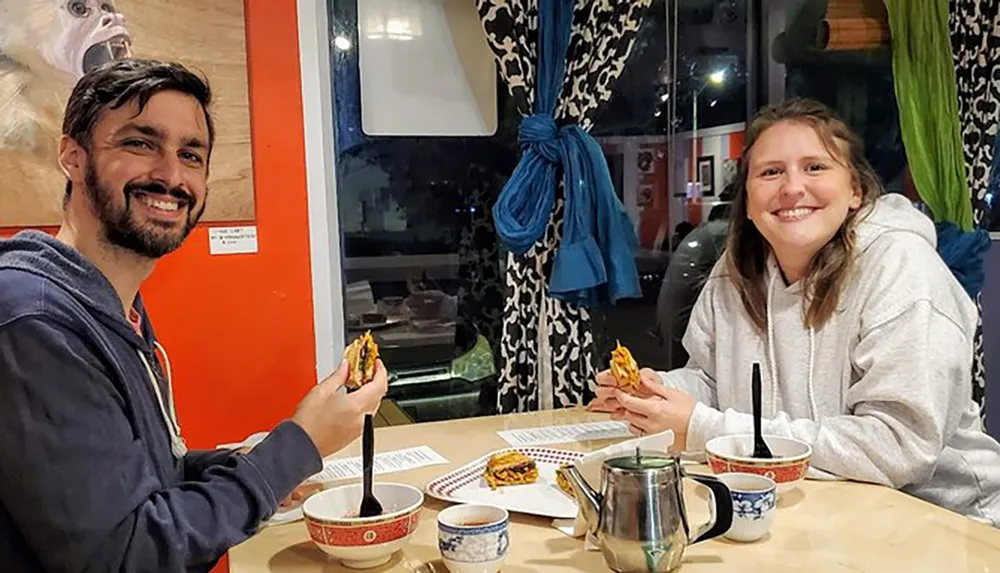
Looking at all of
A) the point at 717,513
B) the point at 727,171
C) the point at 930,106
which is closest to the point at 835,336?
the point at 717,513

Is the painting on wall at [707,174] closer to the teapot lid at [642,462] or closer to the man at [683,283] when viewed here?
the man at [683,283]

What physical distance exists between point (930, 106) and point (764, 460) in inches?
90.9

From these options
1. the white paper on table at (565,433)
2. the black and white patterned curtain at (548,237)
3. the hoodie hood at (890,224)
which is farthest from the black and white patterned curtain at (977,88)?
the white paper on table at (565,433)

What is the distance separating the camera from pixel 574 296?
2584mm

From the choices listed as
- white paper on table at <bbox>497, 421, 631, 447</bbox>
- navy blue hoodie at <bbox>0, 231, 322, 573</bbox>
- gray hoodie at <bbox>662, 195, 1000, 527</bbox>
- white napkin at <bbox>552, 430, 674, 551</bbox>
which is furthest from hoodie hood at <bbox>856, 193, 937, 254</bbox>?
navy blue hoodie at <bbox>0, 231, 322, 573</bbox>

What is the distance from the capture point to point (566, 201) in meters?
2.60

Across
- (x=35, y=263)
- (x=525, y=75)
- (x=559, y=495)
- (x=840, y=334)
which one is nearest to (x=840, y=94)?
(x=525, y=75)

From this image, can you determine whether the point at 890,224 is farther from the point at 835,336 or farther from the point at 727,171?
the point at 727,171

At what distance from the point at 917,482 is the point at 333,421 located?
105 cm

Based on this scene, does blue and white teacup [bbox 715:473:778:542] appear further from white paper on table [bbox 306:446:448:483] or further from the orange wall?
the orange wall

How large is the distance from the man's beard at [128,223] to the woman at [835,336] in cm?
87

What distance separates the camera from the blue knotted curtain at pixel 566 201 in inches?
100

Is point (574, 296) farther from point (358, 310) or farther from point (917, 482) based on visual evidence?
point (917, 482)

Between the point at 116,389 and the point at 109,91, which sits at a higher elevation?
the point at 109,91
